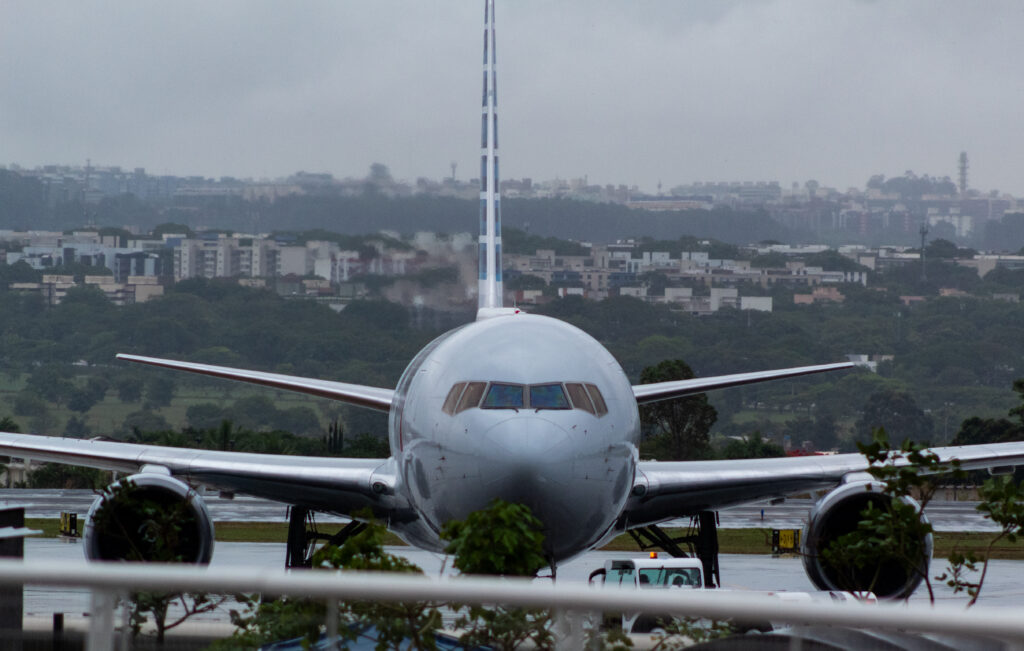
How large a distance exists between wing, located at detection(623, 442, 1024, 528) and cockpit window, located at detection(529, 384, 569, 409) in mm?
3106

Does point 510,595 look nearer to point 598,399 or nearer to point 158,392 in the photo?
point 598,399

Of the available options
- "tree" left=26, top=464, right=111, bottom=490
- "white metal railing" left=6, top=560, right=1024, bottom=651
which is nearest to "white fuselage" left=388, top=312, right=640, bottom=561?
"white metal railing" left=6, top=560, right=1024, bottom=651

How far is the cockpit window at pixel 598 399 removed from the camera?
39.9 feet

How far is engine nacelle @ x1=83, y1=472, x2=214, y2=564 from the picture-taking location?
14711 mm

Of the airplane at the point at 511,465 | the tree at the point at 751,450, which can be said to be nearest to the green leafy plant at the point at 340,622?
the airplane at the point at 511,465

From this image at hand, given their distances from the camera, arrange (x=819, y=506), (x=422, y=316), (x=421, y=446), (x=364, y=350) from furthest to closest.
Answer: (x=364, y=350) < (x=422, y=316) < (x=819, y=506) < (x=421, y=446)

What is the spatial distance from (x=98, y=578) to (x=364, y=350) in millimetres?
73062

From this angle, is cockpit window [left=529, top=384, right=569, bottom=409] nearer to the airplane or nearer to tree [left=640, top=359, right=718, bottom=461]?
the airplane

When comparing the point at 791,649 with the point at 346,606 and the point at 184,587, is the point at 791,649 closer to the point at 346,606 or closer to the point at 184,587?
the point at 346,606

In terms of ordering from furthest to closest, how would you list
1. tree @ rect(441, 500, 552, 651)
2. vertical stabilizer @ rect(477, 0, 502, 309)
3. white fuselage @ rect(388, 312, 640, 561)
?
vertical stabilizer @ rect(477, 0, 502, 309) < white fuselage @ rect(388, 312, 640, 561) < tree @ rect(441, 500, 552, 651)

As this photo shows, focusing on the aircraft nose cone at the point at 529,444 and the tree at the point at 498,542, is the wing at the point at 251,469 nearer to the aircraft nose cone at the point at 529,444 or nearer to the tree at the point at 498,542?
the aircraft nose cone at the point at 529,444

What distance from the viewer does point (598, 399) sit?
1227 centimetres

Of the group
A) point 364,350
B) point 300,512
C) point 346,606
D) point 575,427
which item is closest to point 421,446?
point 575,427

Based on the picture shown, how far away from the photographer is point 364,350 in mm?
76938
